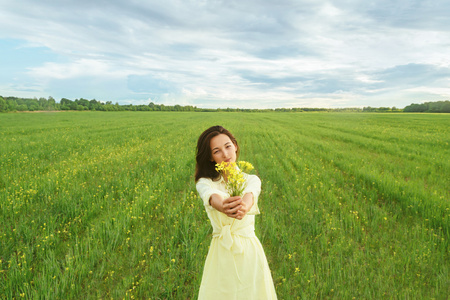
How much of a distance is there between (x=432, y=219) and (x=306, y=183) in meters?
2.97

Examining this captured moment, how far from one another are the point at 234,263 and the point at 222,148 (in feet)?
3.06

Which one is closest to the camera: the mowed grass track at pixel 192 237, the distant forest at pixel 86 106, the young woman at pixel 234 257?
the young woman at pixel 234 257

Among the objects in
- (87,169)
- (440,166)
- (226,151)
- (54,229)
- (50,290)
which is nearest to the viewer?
(226,151)

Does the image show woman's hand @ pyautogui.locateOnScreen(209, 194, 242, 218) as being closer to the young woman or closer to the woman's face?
the young woman

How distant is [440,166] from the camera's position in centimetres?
890

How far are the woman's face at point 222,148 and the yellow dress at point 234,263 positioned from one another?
0.95ft

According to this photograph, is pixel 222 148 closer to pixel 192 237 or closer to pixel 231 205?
pixel 231 205

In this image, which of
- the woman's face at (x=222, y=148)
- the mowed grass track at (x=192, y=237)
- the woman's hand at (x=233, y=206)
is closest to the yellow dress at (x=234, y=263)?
the woman's hand at (x=233, y=206)

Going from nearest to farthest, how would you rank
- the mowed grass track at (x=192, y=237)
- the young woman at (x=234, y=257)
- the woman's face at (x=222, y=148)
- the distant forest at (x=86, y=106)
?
the young woman at (x=234, y=257) → the woman's face at (x=222, y=148) → the mowed grass track at (x=192, y=237) → the distant forest at (x=86, y=106)

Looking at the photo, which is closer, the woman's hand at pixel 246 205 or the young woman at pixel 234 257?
the woman's hand at pixel 246 205

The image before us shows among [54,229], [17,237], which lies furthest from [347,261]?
[17,237]

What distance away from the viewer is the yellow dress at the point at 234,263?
77.0 inches

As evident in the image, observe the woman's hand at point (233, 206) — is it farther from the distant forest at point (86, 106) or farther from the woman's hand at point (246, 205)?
the distant forest at point (86, 106)

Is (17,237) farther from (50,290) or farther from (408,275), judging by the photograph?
(408,275)
